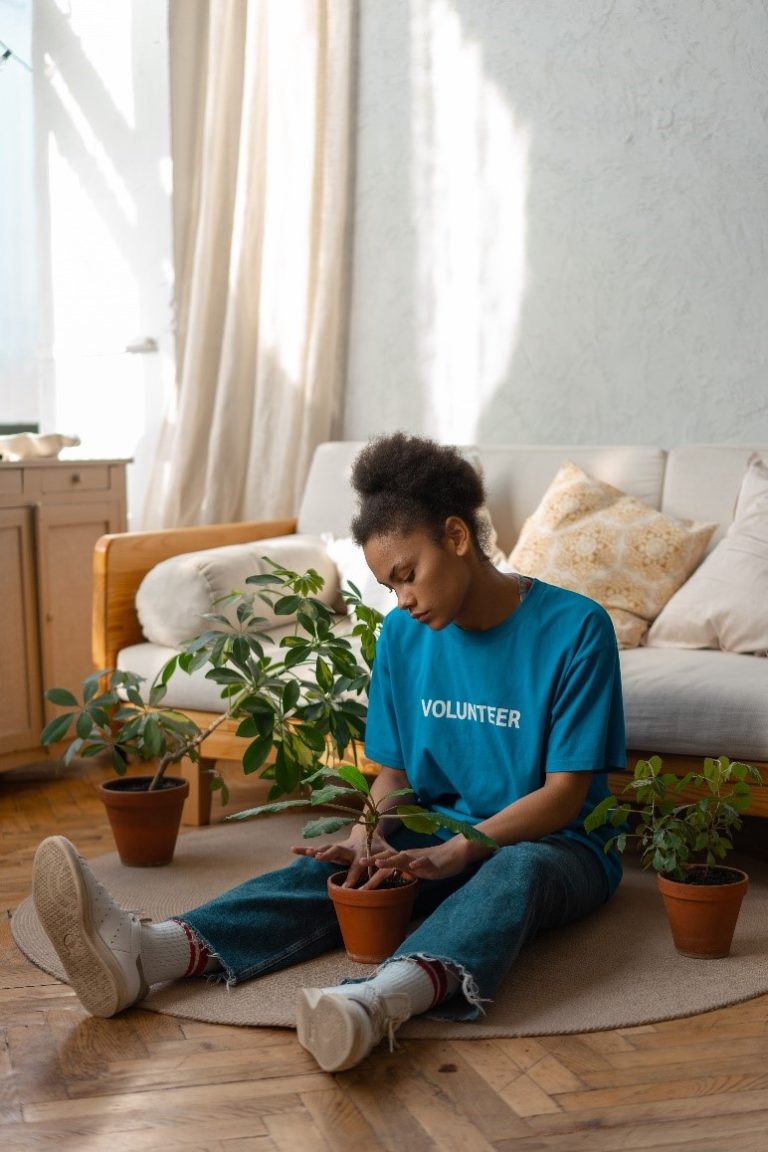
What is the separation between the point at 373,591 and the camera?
2.93m

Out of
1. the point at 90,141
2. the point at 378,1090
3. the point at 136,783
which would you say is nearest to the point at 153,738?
the point at 136,783

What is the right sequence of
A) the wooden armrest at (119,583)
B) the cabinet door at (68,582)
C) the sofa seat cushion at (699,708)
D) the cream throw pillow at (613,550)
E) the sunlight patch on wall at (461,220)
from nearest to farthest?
the sofa seat cushion at (699,708), the cream throw pillow at (613,550), the wooden armrest at (119,583), the cabinet door at (68,582), the sunlight patch on wall at (461,220)

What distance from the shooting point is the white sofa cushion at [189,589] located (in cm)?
283

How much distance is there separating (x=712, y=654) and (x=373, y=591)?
752mm

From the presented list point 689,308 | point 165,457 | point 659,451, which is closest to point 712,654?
point 659,451

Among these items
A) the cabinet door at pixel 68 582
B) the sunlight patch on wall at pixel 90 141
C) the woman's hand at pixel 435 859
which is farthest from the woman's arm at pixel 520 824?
the sunlight patch on wall at pixel 90 141

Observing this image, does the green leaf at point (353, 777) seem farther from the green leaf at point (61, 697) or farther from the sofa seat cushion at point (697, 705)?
the green leaf at point (61, 697)

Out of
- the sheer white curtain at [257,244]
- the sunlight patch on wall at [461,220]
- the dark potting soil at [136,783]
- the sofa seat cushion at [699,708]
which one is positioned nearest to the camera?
the sofa seat cushion at [699,708]

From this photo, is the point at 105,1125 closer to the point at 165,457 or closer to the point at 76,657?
the point at 76,657

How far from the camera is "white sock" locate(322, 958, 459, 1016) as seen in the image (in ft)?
5.47

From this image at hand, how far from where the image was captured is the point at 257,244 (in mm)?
3760

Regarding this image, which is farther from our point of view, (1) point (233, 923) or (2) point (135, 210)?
(2) point (135, 210)

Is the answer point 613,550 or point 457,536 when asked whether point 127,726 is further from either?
point 613,550

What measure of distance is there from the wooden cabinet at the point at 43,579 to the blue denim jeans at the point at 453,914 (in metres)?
1.37
